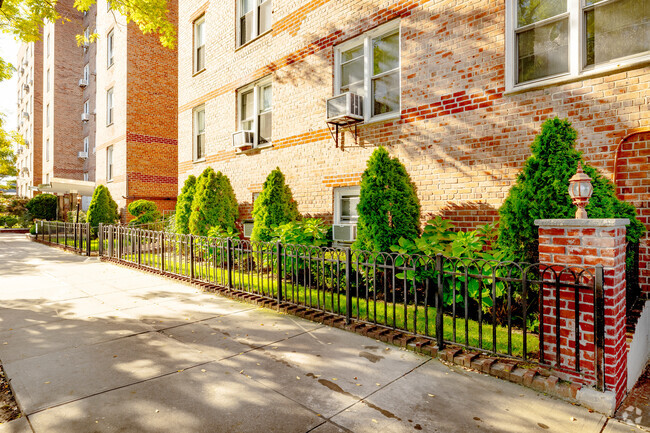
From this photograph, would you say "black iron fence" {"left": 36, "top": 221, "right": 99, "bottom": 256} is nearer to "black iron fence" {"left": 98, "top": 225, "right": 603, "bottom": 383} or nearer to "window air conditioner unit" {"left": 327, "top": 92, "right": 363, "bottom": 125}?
"black iron fence" {"left": 98, "top": 225, "right": 603, "bottom": 383}

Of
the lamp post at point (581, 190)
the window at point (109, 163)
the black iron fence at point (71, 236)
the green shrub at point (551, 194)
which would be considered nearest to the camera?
the lamp post at point (581, 190)

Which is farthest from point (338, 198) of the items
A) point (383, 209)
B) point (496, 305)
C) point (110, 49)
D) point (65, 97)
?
point (65, 97)

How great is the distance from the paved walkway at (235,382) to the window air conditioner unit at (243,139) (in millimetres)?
6255

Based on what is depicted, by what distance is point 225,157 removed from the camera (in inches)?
474

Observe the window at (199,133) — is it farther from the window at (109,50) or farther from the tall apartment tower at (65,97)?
the tall apartment tower at (65,97)

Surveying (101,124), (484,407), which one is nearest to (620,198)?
(484,407)

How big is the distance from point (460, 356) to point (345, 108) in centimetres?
553

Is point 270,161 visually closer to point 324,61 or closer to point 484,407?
point 324,61

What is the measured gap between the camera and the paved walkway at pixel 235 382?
2838mm

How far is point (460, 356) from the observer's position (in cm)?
396

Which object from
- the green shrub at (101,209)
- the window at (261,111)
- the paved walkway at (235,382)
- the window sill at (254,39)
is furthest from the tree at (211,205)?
the green shrub at (101,209)

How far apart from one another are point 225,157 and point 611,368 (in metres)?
11.0

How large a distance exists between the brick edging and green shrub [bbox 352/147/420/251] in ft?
5.35

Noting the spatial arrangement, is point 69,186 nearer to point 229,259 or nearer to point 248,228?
point 248,228
